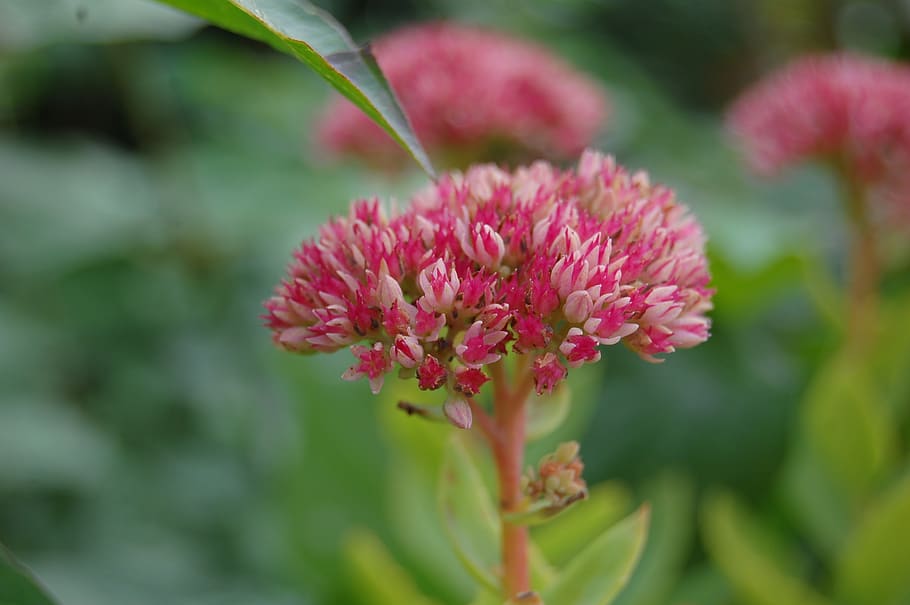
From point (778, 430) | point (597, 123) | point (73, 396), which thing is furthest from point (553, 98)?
point (73, 396)

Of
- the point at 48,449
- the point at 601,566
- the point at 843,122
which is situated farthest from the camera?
the point at 48,449

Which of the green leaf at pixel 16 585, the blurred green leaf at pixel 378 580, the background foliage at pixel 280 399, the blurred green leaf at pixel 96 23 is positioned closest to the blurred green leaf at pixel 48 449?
the background foliage at pixel 280 399

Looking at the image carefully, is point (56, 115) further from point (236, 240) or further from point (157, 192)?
point (236, 240)

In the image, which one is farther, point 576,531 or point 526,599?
point 576,531

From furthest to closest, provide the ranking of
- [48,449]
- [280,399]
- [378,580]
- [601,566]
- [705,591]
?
[280,399]
[48,449]
[705,591]
[378,580]
[601,566]

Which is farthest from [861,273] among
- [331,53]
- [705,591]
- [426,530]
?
[331,53]

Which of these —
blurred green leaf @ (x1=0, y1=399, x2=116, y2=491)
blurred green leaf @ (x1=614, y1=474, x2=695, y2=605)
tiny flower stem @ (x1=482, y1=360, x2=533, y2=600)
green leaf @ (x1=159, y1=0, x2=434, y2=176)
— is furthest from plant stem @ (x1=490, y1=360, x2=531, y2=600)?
blurred green leaf @ (x1=0, y1=399, x2=116, y2=491)

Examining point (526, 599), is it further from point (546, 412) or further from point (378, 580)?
point (378, 580)
